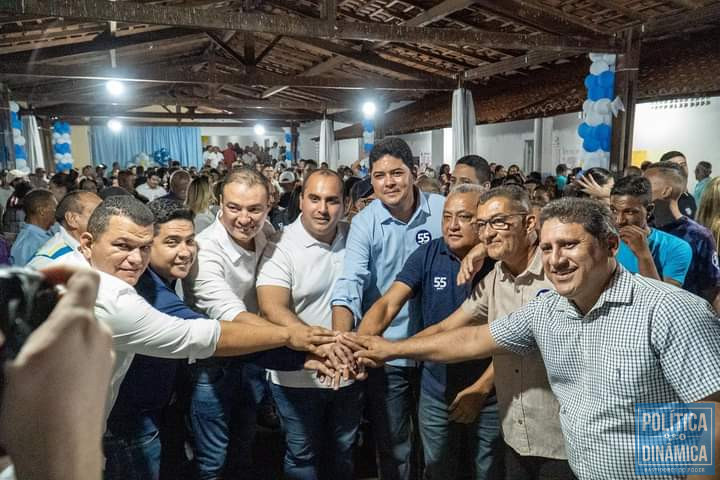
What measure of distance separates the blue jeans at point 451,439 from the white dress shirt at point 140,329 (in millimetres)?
1043

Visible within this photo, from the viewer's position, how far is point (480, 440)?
2.13m

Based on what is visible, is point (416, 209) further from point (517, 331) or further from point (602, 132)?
point (602, 132)

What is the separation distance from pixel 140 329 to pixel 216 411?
43.1 inches

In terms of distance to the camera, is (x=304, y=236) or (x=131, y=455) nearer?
(x=131, y=455)

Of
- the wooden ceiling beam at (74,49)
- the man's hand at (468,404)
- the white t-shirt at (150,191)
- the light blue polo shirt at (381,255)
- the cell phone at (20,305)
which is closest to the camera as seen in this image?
the cell phone at (20,305)

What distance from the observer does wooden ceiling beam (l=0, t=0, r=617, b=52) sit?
4.00 meters

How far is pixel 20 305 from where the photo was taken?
1.26 feet

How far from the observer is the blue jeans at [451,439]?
83.0 inches

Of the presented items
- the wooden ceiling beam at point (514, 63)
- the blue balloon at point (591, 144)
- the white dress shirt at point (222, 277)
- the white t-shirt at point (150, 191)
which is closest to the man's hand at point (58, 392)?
the white dress shirt at point (222, 277)

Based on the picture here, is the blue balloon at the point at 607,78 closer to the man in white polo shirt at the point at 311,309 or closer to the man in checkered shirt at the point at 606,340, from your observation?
the man in white polo shirt at the point at 311,309

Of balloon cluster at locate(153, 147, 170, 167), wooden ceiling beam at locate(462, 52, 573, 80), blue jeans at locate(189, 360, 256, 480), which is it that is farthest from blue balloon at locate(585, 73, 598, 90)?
balloon cluster at locate(153, 147, 170, 167)

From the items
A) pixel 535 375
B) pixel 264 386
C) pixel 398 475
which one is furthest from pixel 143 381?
pixel 535 375

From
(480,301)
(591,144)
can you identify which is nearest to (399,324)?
(480,301)

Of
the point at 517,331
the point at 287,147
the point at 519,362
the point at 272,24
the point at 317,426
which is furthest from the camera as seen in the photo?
the point at 287,147
